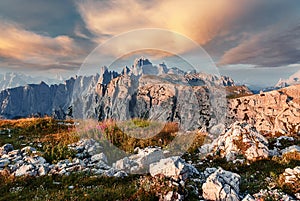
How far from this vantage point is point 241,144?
18.2 metres

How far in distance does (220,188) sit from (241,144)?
27.9ft

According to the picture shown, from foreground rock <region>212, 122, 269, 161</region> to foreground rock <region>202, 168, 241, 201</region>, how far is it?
6224 mm

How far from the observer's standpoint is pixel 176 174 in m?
11.8

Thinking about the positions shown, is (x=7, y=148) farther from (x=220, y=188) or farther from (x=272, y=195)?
(x=272, y=195)

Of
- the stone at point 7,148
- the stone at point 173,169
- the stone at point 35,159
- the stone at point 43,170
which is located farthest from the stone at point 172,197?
the stone at point 7,148

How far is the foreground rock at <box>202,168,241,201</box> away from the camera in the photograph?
10.4m

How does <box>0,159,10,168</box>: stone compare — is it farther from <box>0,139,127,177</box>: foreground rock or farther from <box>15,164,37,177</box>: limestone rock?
<box>15,164,37,177</box>: limestone rock

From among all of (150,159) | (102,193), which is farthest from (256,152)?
(102,193)

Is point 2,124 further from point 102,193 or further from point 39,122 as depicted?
point 102,193

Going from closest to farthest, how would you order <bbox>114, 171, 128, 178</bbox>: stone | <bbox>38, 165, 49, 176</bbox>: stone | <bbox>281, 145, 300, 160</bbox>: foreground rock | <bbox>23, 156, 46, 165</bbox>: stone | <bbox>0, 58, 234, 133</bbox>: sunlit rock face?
1. <bbox>114, 171, 128, 178</bbox>: stone
2. <bbox>38, 165, 49, 176</bbox>: stone
3. <bbox>23, 156, 46, 165</bbox>: stone
4. <bbox>281, 145, 300, 160</bbox>: foreground rock
5. <bbox>0, 58, 234, 133</bbox>: sunlit rock face

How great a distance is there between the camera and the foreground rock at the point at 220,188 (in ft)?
34.1

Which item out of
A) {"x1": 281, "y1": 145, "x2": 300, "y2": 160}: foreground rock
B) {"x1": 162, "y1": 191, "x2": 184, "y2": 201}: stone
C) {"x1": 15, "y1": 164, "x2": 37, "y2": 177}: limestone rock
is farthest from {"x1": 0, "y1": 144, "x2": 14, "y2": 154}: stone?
{"x1": 281, "y1": 145, "x2": 300, "y2": 160}: foreground rock

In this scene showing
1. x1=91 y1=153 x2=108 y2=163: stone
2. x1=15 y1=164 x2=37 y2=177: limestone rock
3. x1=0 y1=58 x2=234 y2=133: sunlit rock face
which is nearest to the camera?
x1=15 y1=164 x2=37 y2=177: limestone rock

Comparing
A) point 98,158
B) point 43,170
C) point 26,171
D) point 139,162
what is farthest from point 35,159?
point 139,162
